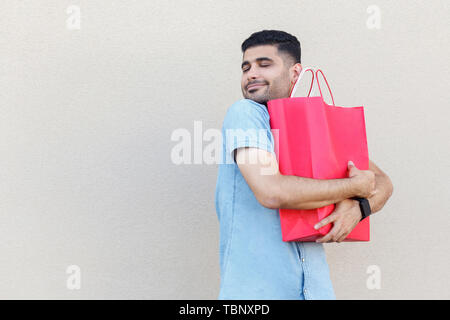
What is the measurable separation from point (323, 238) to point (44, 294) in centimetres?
134

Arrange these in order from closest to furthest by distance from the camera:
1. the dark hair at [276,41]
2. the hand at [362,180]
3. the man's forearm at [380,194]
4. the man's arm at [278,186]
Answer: the man's arm at [278,186] → the hand at [362,180] → the man's forearm at [380,194] → the dark hair at [276,41]

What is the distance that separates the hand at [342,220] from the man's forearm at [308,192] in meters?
0.04

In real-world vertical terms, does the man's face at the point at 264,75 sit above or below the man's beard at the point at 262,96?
above

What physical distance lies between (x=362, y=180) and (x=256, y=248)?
0.39 m

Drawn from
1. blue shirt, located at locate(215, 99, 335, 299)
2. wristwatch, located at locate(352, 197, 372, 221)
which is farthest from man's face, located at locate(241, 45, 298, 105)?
wristwatch, located at locate(352, 197, 372, 221)

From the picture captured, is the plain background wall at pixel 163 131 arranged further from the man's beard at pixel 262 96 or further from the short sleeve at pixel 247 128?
the short sleeve at pixel 247 128

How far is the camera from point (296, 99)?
1.35 meters

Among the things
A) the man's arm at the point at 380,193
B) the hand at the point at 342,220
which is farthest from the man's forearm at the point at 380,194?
the hand at the point at 342,220

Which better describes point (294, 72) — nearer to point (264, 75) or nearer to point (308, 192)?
point (264, 75)

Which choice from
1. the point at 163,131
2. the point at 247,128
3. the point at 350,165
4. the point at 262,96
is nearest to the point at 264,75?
the point at 262,96

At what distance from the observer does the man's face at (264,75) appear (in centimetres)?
157

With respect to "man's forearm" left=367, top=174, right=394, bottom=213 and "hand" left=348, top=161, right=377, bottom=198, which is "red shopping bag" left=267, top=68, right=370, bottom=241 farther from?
"man's forearm" left=367, top=174, right=394, bottom=213

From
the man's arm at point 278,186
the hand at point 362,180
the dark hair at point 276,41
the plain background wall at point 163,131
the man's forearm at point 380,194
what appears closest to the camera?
the man's arm at point 278,186

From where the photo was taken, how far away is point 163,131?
82.4 inches
